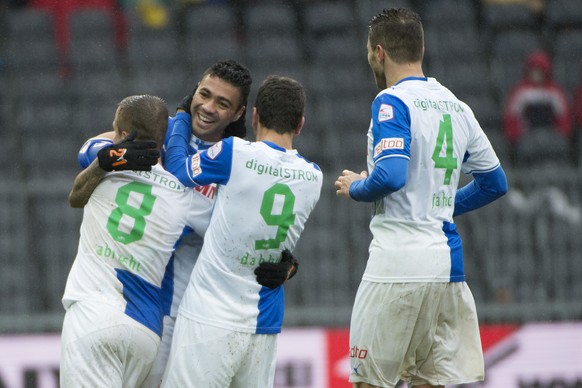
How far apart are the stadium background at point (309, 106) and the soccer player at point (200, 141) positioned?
4019mm

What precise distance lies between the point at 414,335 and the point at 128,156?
1768 millimetres

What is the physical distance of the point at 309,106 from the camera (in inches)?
497

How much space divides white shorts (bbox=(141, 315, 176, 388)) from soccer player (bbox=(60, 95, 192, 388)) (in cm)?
10

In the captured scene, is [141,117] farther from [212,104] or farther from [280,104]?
[280,104]

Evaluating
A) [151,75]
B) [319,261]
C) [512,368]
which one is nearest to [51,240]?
[319,261]

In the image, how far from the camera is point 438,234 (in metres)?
5.88

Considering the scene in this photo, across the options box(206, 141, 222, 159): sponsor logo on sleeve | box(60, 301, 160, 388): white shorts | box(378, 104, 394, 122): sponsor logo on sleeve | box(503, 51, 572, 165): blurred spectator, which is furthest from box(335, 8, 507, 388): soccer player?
box(503, 51, 572, 165): blurred spectator

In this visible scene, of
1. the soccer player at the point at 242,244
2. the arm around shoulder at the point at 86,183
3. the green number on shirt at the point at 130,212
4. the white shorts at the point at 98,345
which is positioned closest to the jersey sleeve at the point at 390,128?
the soccer player at the point at 242,244

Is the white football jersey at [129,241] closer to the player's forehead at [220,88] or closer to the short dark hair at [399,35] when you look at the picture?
the player's forehead at [220,88]

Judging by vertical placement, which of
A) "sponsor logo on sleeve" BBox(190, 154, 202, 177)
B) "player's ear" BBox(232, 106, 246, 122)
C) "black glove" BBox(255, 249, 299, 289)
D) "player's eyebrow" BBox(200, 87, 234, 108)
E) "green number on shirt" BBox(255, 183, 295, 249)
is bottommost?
"black glove" BBox(255, 249, 299, 289)

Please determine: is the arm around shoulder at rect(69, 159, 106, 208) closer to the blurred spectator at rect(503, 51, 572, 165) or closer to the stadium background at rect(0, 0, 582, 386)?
the stadium background at rect(0, 0, 582, 386)

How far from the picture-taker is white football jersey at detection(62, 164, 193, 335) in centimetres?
570

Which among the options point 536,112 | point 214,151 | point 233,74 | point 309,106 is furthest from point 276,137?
point 536,112

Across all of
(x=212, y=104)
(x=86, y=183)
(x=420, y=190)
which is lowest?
(x=420, y=190)
